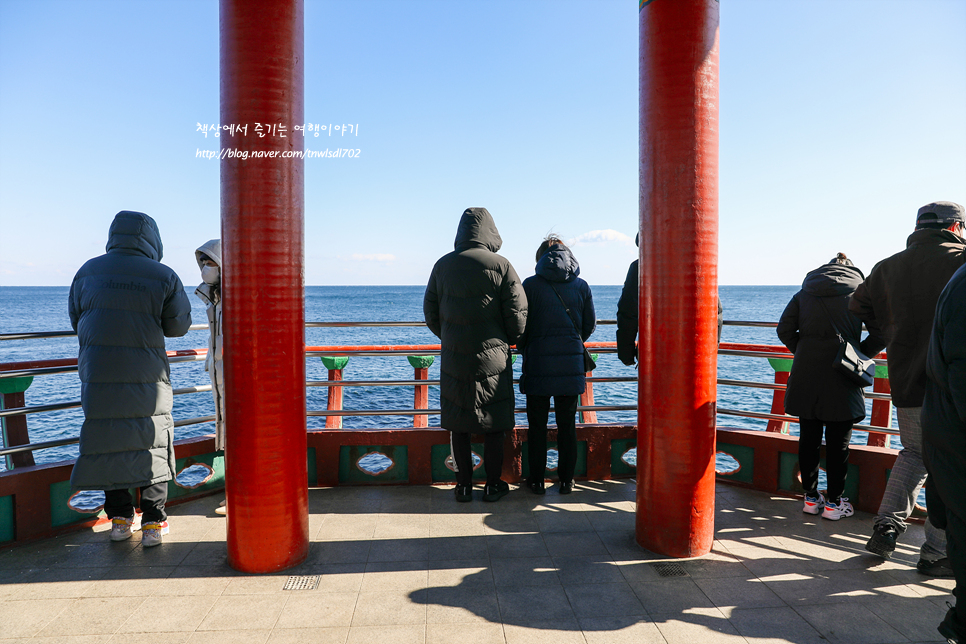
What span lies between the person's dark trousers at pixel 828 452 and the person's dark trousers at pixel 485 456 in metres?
2.28

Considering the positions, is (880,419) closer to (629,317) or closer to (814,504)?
(814,504)

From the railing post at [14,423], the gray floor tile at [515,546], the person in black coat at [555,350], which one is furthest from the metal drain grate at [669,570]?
the railing post at [14,423]

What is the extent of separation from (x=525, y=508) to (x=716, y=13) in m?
3.64

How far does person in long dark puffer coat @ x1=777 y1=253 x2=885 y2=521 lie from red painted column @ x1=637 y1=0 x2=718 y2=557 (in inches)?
40.7

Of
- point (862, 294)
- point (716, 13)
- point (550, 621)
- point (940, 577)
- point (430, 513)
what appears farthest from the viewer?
point (430, 513)

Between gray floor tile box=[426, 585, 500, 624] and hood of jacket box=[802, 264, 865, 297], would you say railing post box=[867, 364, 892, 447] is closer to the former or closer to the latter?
hood of jacket box=[802, 264, 865, 297]

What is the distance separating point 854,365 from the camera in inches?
153

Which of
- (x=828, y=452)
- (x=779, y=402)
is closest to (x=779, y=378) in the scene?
(x=779, y=402)

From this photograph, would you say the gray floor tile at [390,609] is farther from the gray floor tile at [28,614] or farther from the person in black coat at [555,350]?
the person in black coat at [555,350]

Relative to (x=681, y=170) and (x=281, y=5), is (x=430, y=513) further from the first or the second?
(x=281, y=5)

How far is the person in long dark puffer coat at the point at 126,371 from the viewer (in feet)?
12.0

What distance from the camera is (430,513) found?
4.33 metres

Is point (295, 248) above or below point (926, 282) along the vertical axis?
above

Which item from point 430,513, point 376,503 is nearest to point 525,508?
point 430,513
